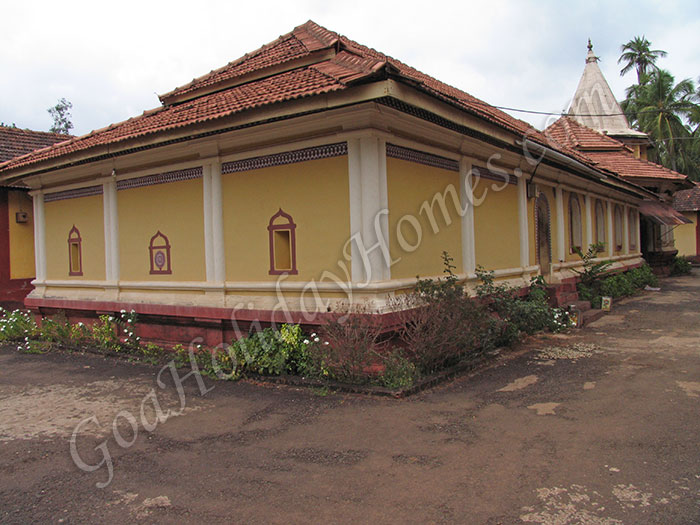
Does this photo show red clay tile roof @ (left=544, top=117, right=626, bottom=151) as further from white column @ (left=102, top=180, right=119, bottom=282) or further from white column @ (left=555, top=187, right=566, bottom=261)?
white column @ (left=102, top=180, right=119, bottom=282)

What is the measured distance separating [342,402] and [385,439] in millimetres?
1192

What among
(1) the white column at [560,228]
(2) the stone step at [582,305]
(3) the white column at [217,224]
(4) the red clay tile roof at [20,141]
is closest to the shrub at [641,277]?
(1) the white column at [560,228]

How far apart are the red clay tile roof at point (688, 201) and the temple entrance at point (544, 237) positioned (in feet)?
82.3

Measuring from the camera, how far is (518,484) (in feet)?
12.8

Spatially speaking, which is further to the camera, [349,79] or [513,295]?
[513,295]

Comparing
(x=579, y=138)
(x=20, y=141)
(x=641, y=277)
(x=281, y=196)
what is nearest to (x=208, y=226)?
(x=281, y=196)

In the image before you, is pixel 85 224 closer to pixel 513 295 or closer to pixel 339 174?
pixel 339 174

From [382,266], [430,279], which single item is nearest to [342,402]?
[382,266]

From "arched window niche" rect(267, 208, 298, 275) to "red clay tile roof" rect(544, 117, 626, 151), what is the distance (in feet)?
50.3

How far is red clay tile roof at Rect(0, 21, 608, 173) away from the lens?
20.0ft

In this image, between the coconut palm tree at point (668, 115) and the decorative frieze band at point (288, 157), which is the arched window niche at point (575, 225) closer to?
the decorative frieze band at point (288, 157)

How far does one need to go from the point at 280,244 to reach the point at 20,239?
9.48 meters

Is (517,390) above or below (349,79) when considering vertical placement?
below

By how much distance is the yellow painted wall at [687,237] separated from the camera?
33344 millimetres
